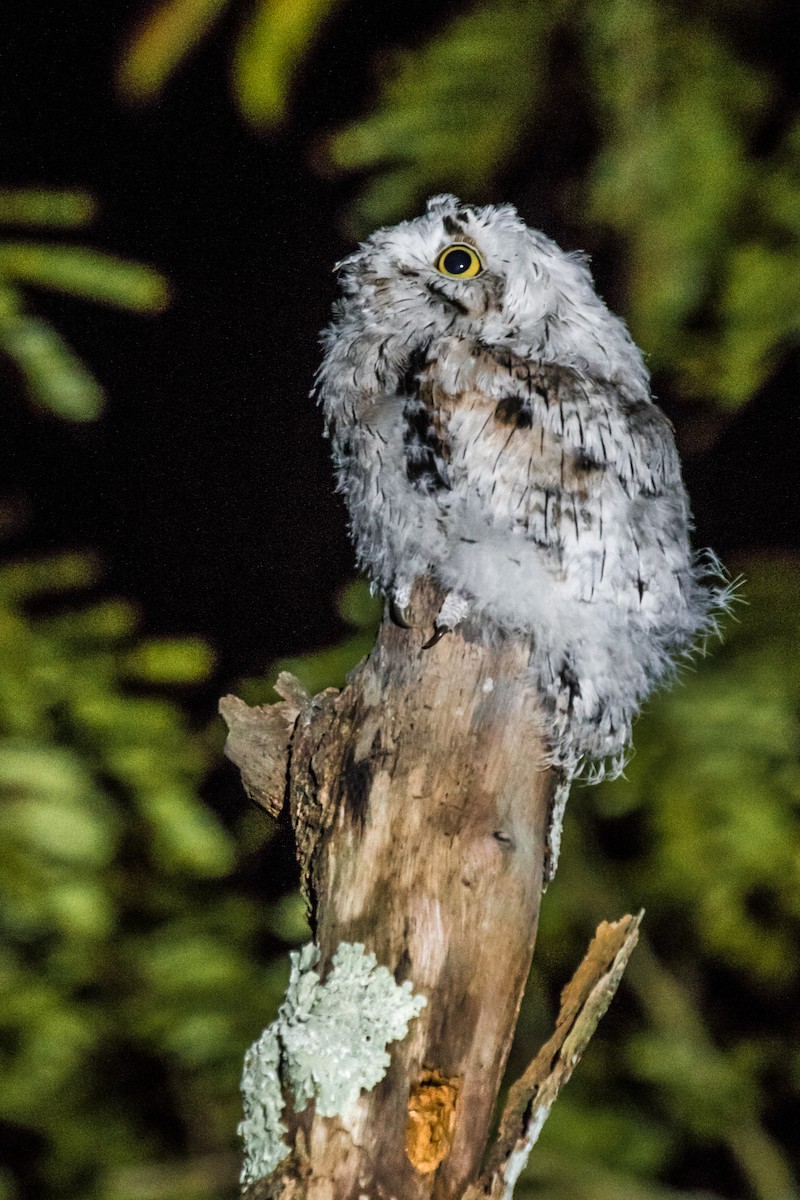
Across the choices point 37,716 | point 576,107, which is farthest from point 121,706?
point 576,107

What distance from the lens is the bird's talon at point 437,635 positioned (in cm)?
95

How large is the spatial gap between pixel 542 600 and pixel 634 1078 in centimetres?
162

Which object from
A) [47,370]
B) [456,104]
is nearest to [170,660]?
[47,370]

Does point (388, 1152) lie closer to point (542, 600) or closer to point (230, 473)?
point (542, 600)

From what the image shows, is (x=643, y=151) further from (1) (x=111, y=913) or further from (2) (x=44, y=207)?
(1) (x=111, y=913)

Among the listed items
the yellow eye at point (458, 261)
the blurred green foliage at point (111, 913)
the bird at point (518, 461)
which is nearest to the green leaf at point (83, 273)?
the bird at point (518, 461)

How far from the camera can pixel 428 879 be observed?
860 mm

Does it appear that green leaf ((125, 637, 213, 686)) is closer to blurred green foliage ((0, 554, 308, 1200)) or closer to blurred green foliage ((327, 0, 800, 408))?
blurred green foliage ((0, 554, 308, 1200))

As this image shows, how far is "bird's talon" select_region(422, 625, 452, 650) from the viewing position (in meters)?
0.95

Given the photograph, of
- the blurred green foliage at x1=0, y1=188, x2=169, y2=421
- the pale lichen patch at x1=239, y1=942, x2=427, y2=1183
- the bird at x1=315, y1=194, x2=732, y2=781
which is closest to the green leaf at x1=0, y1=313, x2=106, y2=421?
the blurred green foliage at x1=0, y1=188, x2=169, y2=421

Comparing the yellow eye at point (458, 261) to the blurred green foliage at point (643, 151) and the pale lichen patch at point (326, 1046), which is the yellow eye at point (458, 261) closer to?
the blurred green foliage at point (643, 151)

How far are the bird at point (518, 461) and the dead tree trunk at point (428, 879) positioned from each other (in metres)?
0.05

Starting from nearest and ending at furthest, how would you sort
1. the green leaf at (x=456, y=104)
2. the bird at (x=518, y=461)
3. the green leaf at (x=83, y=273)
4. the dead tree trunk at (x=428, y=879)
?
the dead tree trunk at (x=428, y=879)
the bird at (x=518, y=461)
the green leaf at (x=83, y=273)
the green leaf at (x=456, y=104)

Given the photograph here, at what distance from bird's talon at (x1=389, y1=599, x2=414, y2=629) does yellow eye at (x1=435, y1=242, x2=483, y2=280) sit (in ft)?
1.30
